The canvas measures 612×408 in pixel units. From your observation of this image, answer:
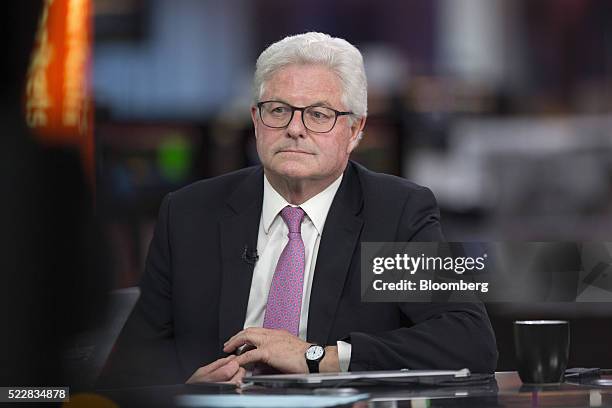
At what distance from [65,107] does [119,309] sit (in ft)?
5.63

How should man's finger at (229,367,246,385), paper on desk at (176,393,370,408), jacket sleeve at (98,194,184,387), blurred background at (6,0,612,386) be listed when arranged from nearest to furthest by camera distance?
paper on desk at (176,393,370,408) < man's finger at (229,367,246,385) < jacket sleeve at (98,194,184,387) < blurred background at (6,0,612,386)

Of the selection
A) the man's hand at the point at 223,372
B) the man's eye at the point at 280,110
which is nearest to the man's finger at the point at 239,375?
the man's hand at the point at 223,372

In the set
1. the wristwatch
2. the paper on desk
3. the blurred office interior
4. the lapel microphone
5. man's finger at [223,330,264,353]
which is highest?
the blurred office interior

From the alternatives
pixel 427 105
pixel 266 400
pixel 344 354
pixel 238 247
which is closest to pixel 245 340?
pixel 344 354

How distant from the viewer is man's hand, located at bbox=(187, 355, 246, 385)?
159 cm

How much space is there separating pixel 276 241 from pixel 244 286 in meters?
0.12

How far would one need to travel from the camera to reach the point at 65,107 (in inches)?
131

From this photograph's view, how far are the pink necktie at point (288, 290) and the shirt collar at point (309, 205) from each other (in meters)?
0.05

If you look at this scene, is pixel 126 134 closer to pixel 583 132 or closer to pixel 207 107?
pixel 207 107

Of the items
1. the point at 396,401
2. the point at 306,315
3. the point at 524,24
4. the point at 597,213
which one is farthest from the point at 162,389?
the point at 524,24

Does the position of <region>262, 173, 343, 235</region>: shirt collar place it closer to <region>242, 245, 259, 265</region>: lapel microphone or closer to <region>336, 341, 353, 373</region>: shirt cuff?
<region>242, 245, 259, 265</region>: lapel microphone

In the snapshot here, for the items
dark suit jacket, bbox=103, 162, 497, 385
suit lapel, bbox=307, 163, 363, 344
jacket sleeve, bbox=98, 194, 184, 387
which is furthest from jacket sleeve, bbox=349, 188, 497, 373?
jacket sleeve, bbox=98, 194, 184, 387

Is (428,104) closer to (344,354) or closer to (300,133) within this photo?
(300,133)

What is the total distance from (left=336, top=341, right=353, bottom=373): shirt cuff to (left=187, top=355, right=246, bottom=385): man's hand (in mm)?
156
